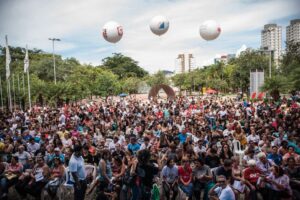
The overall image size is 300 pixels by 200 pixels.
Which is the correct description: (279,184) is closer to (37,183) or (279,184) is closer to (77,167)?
(77,167)

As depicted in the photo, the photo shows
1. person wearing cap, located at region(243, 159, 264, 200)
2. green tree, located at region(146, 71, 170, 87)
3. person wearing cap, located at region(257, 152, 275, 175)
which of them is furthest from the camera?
green tree, located at region(146, 71, 170, 87)

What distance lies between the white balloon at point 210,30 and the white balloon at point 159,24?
7.03 ft

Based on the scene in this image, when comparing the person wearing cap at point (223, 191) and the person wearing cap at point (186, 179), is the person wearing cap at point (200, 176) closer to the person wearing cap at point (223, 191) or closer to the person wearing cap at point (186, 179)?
the person wearing cap at point (186, 179)

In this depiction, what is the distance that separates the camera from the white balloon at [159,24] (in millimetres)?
16453

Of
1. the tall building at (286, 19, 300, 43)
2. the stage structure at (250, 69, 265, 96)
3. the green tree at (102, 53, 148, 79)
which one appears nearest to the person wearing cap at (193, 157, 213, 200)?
the stage structure at (250, 69, 265, 96)

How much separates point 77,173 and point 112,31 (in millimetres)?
10864

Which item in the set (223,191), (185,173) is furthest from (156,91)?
(223,191)

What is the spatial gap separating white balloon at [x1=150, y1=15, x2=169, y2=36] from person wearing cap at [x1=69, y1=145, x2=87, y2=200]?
12.0 m

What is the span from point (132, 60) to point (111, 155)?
79.8m

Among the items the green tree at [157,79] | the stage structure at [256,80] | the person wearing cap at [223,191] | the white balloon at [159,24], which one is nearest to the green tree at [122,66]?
the green tree at [157,79]

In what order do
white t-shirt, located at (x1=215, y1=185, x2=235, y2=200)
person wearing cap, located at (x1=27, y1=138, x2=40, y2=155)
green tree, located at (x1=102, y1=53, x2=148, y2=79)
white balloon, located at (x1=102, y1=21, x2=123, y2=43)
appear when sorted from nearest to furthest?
white t-shirt, located at (x1=215, y1=185, x2=235, y2=200), person wearing cap, located at (x1=27, y1=138, x2=40, y2=155), white balloon, located at (x1=102, y1=21, x2=123, y2=43), green tree, located at (x1=102, y1=53, x2=148, y2=79)

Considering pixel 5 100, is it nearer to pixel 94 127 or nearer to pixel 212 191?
pixel 94 127

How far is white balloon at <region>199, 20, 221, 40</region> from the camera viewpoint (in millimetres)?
16422

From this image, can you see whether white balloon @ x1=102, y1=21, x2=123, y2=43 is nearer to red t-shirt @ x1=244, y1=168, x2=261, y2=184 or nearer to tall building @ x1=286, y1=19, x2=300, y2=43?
red t-shirt @ x1=244, y1=168, x2=261, y2=184
